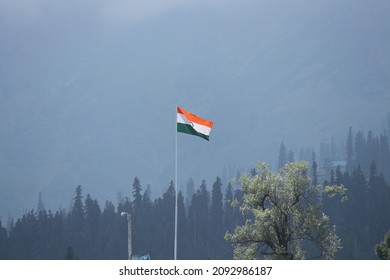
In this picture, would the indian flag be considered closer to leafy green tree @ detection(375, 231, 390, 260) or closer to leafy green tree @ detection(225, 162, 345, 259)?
leafy green tree @ detection(225, 162, 345, 259)

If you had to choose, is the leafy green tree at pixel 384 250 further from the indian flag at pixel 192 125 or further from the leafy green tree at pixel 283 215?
the indian flag at pixel 192 125

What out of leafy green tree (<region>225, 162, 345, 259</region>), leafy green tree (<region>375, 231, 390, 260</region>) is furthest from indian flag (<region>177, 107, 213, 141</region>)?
leafy green tree (<region>375, 231, 390, 260</region>)

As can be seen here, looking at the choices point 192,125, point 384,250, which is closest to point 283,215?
point 192,125

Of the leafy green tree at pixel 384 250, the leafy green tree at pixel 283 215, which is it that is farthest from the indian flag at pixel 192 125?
the leafy green tree at pixel 384 250

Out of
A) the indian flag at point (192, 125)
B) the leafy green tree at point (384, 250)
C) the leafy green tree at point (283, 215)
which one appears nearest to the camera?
the indian flag at point (192, 125)

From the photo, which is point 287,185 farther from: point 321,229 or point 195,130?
point 195,130
